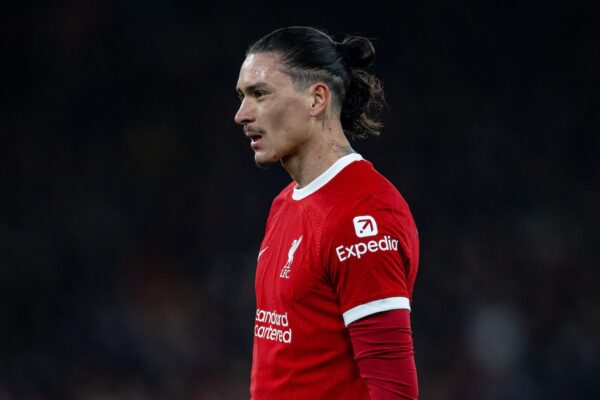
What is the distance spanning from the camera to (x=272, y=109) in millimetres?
1838

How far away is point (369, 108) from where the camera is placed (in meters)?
2.06

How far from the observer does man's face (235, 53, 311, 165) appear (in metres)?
1.84

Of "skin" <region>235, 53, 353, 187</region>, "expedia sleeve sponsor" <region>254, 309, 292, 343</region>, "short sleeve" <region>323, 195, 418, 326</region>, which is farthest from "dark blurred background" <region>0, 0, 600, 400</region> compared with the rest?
"short sleeve" <region>323, 195, 418, 326</region>

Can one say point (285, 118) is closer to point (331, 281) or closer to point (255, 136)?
point (255, 136)

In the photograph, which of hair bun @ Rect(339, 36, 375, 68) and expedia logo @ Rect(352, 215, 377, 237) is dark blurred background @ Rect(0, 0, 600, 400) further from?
expedia logo @ Rect(352, 215, 377, 237)

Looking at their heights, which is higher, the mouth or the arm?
the mouth

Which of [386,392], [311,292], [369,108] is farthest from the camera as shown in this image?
[369,108]

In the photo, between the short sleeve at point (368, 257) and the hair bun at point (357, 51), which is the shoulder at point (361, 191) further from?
the hair bun at point (357, 51)

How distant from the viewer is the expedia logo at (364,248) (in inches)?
63.1
